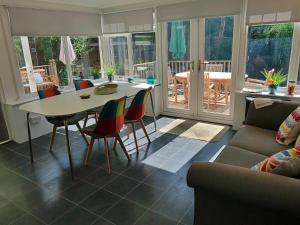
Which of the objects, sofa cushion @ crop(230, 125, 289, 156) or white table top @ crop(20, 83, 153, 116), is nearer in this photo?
sofa cushion @ crop(230, 125, 289, 156)

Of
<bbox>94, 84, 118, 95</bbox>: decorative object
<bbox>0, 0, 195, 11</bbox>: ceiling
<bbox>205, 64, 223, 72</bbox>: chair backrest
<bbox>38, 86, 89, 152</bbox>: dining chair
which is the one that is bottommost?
<bbox>38, 86, 89, 152</bbox>: dining chair

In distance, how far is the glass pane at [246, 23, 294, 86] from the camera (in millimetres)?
3334

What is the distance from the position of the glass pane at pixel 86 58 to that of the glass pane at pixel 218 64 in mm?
2474

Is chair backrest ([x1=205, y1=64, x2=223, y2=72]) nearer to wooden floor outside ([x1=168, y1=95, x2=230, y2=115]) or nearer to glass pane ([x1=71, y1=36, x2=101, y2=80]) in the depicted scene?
wooden floor outside ([x1=168, y1=95, x2=230, y2=115])

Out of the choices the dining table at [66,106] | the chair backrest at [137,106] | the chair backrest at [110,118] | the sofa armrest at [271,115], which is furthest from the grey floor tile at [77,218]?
the sofa armrest at [271,115]

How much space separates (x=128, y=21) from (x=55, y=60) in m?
1.63

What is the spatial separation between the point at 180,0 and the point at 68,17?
2079 mm

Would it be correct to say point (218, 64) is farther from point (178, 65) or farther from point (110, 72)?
point (110, 72)

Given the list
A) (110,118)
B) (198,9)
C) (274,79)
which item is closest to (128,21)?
(198,9)

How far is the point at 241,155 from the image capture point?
6.69 feet

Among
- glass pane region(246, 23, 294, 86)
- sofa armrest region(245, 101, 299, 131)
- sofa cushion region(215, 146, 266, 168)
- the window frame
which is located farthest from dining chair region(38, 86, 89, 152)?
the window frame

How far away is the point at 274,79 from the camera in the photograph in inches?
133

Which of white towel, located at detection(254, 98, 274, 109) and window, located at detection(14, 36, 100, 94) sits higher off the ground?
window, located at detection(14, 36, 100, 94)

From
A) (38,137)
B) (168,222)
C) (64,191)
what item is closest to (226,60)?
(168,222)
